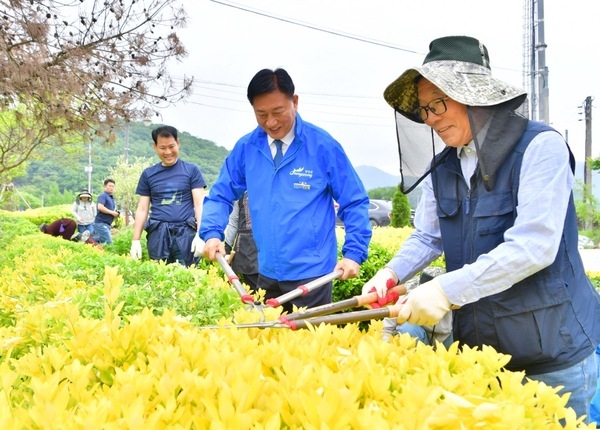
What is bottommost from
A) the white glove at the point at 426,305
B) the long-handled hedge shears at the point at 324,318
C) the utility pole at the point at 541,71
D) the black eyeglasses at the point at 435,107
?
the long-handled hedge shears at the point at 324,318

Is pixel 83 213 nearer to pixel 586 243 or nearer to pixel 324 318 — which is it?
pixel 324 318

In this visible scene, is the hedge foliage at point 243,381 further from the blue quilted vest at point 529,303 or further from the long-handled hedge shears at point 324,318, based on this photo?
the blue quilted vest at point 529,303

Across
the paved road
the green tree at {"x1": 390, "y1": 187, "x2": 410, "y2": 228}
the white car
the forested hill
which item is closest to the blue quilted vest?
the paved road

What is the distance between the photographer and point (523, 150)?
1.80 meters

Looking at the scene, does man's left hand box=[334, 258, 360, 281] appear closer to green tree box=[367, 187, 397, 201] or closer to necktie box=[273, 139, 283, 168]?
necktie box=[273, 139, 283, 168]

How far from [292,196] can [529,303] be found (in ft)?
5.58

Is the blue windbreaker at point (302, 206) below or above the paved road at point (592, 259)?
above

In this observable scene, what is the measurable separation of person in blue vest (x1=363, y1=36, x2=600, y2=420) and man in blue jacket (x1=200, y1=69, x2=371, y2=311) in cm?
118

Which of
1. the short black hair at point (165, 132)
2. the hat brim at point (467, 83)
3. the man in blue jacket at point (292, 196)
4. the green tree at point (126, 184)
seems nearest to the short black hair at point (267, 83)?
the man in blue jacket at point (292, 196)

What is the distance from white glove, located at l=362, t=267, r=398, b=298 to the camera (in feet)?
7.05

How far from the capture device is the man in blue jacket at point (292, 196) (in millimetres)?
3188

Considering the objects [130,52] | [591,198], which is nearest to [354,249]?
[130,52]

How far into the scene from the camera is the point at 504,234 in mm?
1752

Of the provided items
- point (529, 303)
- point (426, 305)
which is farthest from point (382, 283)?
point (529, 303)
